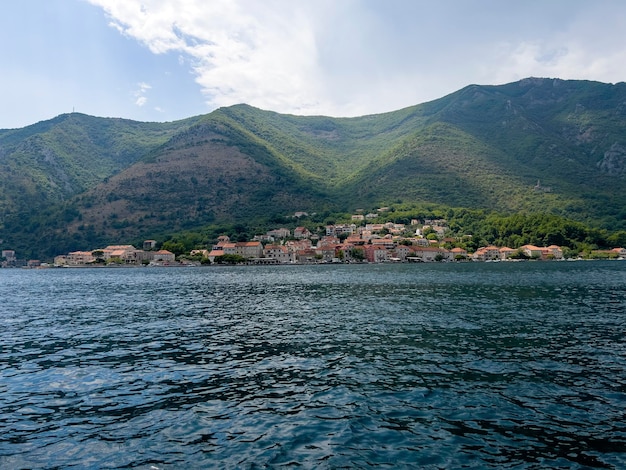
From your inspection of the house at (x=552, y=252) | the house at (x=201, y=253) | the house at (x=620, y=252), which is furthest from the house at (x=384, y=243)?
the house at (x=620, y=252)

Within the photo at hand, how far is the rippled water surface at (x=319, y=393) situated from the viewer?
11.4m

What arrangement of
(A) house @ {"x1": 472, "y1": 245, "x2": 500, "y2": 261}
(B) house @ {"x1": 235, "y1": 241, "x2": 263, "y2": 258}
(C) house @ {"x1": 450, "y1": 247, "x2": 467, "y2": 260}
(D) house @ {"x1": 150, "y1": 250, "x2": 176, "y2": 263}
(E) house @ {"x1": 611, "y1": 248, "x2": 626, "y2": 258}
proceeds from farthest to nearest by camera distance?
(B) house @ {"x1": 235, "y1": 241, "x2": 263, "y2": 258} → (D) house @ {"x1": 150, "y1": 250, "x2": 176, "y2": 263} → (A) house @ {"x1": 472, "y1": 245, "x2": 500, "y2": 261} → (C) house @ {"x1": 450, "y1": 247, "x2": 467, "y2": 260} → (E) house @ {"x1": 611, "y1": 248, "x2": 626, "y2": 258}

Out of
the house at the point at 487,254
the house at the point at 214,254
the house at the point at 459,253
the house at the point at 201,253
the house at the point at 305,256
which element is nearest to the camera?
the house at the point at 459,253

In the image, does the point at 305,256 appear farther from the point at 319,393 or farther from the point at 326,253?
the point at 319,393

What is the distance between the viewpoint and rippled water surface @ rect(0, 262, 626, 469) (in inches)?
448

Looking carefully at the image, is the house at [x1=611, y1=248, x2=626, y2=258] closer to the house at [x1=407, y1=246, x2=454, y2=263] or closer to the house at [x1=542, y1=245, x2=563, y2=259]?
the house at [x1=542, y1=245, x2=563, y2=259]

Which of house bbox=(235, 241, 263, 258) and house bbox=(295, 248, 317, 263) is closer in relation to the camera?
house bbox=(295, 248, 317, 263)

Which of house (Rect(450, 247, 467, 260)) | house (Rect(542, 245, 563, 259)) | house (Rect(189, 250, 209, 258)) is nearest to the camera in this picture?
house (Rect(542, 245, 563, 259))

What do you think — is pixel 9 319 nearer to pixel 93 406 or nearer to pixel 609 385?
pixel 93 406

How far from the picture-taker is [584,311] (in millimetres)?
35781

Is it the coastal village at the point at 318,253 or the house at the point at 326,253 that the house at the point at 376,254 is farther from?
the house at the point at 326,253

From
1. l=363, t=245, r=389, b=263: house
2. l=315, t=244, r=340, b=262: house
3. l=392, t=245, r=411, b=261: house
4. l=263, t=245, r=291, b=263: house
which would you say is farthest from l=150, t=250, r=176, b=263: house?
l=392, t=245, r=411, b=261: house

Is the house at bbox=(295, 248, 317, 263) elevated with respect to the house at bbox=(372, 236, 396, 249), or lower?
lower

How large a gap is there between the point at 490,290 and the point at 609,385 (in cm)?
4082
